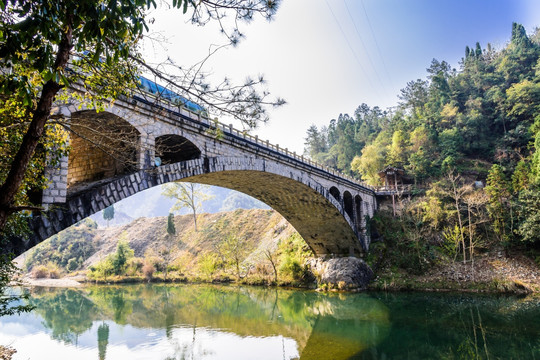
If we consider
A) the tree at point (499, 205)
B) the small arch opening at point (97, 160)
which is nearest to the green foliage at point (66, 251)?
the small arch opening at point (97, 160)

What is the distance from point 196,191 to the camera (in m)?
40.4

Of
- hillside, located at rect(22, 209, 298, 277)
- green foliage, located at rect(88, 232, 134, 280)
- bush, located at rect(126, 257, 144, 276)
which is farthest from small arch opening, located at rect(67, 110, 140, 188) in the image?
green foliage, located at rect(88, 232, 134, 280)

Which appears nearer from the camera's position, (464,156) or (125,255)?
(464,156)

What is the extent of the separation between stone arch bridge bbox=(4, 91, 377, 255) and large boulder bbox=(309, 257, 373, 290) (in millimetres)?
2495

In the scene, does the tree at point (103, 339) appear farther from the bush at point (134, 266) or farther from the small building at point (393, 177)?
the small building at point (393, 177)

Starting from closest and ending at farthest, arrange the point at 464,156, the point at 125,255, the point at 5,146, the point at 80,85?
the point at 5,146 → the point at 80,85 → the point at 464,156 → the point at 125,255

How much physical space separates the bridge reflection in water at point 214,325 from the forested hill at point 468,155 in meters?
9.18

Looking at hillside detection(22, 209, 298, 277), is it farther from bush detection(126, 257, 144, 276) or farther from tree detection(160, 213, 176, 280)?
bush detection(126, 257, 144, 276)

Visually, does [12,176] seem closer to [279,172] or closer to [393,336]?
[393,336]

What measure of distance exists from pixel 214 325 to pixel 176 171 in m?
7.92

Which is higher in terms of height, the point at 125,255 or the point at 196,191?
the point at 196,191

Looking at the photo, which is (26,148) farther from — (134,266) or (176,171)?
(134,266)

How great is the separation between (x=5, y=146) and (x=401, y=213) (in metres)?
26.7

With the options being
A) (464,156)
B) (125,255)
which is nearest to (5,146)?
(125,255)
